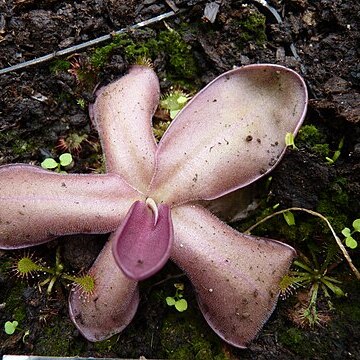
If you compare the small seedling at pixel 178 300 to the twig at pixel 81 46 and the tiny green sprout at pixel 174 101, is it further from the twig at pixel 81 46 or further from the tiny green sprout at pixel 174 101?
the twig at pixel 81 46

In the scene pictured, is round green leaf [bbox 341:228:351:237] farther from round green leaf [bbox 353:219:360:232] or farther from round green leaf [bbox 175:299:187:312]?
round green leaf [bbox 175:299:187:312]

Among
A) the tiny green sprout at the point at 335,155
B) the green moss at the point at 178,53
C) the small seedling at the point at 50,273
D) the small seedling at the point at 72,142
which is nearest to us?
the small seedling at the point at 50,273

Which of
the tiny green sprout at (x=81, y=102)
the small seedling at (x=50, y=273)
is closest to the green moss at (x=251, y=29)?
the tiny green sprout at (x=81, y=102)

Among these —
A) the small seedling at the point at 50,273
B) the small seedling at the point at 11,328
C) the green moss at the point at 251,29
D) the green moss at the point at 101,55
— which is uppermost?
Answer: the green moss at the point at 251,29

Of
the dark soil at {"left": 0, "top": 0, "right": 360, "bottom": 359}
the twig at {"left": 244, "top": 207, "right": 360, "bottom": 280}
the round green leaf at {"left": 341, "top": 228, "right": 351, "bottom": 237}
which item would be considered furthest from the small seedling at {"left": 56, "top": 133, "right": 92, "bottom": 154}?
the round green leaf at {"left": 341, "top": 228, "right": 351, "bottom": 237}

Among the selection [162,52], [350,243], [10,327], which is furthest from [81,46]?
[350,243]

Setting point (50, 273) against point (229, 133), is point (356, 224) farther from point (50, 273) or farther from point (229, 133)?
point (50, 273)

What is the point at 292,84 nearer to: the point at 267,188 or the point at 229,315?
the point at 267,188
